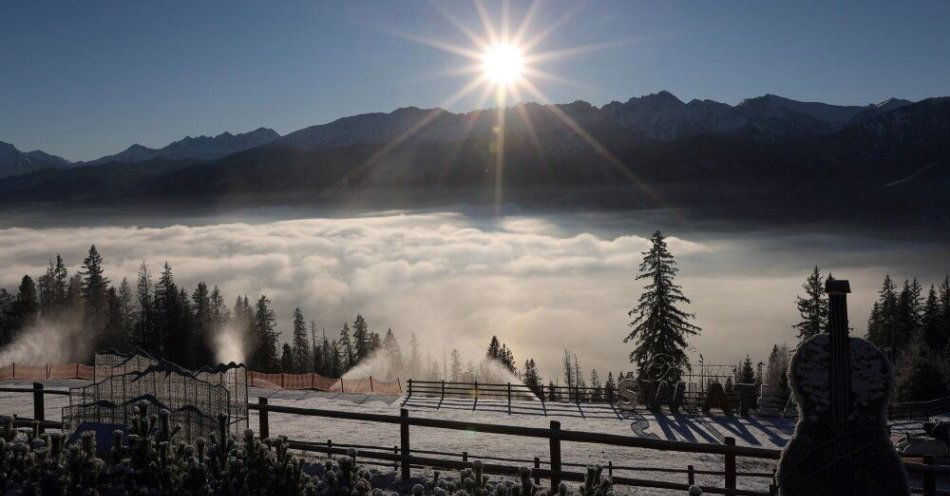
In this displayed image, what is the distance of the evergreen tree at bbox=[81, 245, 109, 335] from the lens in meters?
113

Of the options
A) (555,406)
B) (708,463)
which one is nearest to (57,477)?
(708,463)

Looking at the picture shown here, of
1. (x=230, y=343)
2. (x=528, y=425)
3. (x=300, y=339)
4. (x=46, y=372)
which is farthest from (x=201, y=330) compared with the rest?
(x=528, y=425)

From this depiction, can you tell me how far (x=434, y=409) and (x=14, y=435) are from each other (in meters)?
24.8

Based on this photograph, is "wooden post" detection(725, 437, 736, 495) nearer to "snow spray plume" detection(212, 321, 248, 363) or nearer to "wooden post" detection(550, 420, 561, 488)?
"wooden post" detection(550, 420, 561, 488)

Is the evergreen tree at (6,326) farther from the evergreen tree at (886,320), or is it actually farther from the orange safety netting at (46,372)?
the evergreen tree at (886,320)

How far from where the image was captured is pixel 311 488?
7.79m

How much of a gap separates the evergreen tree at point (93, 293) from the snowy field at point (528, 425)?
3333 inches

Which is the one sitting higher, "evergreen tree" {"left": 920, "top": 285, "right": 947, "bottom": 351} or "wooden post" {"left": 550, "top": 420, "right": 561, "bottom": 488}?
"wooden post" {"left": 550, "top": 420, "right": 561, "bottom": 488}

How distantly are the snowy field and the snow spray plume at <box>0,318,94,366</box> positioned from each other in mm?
71005

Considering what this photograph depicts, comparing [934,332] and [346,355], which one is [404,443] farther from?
[346,355]

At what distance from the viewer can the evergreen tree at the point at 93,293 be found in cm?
11338

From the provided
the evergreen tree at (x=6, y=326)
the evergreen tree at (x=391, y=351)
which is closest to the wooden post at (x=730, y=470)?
the evergreen tree at (x=6, y=326)

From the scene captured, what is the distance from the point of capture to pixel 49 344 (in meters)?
106

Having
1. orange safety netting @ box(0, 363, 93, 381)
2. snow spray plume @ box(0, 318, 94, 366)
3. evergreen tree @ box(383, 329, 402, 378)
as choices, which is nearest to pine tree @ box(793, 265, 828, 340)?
orange safety netting @ box(0, 363, 93, 381)
